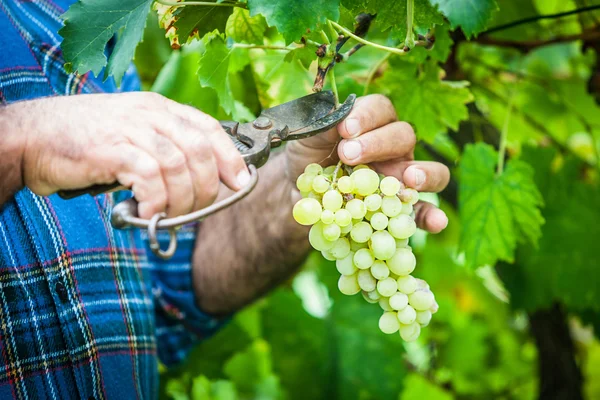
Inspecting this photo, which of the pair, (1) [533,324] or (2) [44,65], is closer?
(2) [44,65]

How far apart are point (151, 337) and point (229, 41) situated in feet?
1.56

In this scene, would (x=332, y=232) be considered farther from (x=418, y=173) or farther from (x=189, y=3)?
(x=189, y=3)

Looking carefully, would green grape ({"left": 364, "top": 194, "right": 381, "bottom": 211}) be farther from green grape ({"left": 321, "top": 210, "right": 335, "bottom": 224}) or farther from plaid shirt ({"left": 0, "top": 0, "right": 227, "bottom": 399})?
plaid shirt ({"left": 0, "top": 0, "right": 227, "bottom": 399})

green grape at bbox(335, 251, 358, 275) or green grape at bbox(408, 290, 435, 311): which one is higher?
green grape at bbox(335, 251, 358, 275)

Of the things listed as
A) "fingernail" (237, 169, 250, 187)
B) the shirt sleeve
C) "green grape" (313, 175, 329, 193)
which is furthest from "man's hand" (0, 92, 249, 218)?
the shirt sleeve

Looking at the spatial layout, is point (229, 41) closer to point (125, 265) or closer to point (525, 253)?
point (125, 265)

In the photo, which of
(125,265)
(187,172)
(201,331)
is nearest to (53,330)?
(125,265)

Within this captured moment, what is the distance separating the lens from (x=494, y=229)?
907 mm

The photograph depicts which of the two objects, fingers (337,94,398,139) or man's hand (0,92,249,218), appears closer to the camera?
man's hand (0,92,249,218)

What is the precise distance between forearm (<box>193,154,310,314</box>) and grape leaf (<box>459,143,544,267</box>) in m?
0.29

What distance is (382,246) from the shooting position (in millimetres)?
630

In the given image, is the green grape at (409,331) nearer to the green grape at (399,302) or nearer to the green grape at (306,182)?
the green grape at (399,302)

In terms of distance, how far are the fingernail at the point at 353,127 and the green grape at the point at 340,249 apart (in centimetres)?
12

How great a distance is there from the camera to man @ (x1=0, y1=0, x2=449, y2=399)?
1.80 ft
